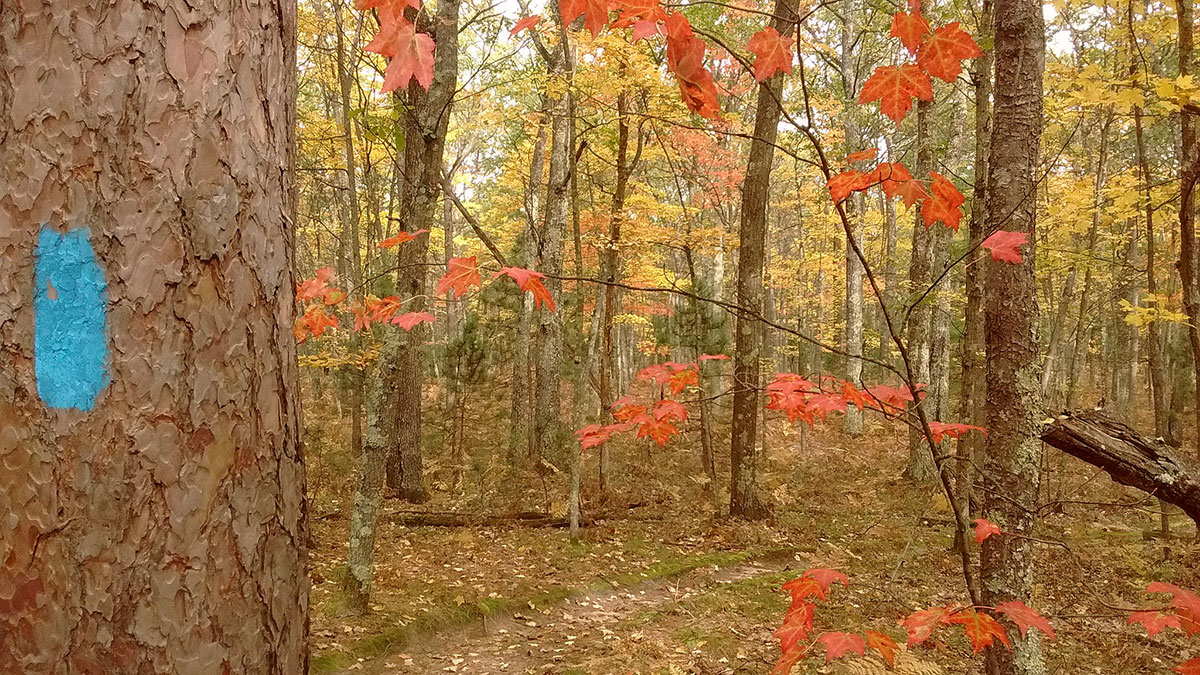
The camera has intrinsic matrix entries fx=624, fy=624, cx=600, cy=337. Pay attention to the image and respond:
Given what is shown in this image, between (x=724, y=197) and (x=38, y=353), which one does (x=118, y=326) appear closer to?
(x=38, y=353)

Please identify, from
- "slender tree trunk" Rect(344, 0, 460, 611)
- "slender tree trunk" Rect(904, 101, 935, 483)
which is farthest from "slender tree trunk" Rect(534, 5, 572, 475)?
"slender tree trunk" Rect(904, 101, 935, 483)

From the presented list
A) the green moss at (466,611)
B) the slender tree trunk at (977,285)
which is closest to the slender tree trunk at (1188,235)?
the slender tree trunk at (977,285)

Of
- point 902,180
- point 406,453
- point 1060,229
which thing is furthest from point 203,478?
point 1060,229

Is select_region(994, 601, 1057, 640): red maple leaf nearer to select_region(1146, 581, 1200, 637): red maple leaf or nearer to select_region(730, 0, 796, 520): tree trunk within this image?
select_region(1146, 581, 1200, 637): red maple leaf

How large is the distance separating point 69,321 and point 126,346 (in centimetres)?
9

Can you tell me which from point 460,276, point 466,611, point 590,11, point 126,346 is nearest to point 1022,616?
point 460,276

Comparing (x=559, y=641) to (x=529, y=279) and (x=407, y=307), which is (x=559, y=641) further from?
(x=529, y=279)

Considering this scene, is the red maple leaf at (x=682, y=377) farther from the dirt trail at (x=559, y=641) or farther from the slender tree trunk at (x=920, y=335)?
the slender tree trunk at (x=920, y=335)

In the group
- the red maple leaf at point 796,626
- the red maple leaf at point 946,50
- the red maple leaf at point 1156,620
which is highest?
the red maple leaf at point 946,50

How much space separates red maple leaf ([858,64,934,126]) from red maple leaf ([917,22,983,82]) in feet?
0.16

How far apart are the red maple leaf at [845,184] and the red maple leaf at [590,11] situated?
99 cm

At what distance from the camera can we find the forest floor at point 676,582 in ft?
14.9

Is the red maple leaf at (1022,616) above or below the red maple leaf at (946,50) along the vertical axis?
below

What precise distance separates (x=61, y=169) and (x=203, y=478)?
0.51m
